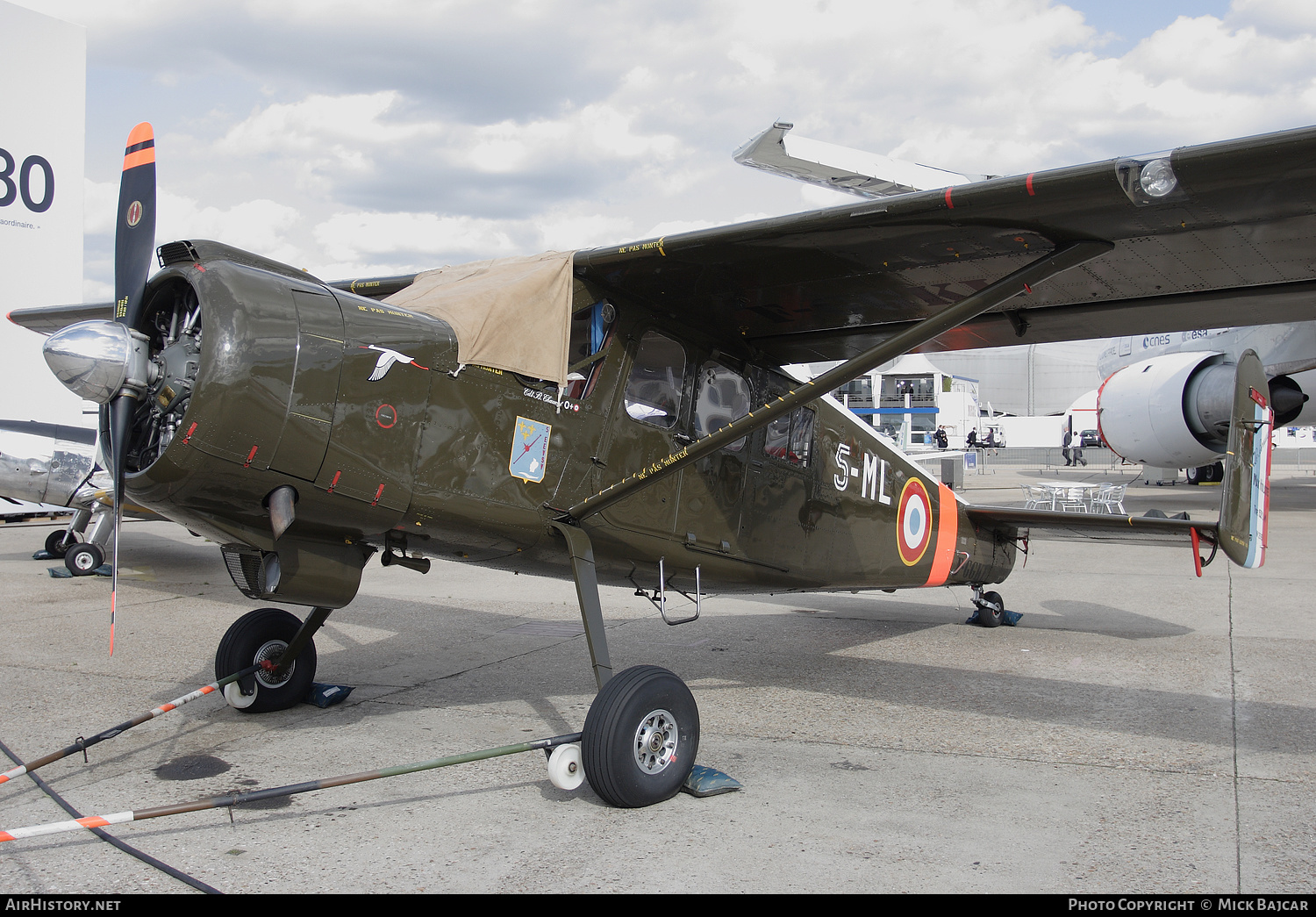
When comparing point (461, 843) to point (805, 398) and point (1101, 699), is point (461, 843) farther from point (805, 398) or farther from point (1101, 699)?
→ point (1101, 699)

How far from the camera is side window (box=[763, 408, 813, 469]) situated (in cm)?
598

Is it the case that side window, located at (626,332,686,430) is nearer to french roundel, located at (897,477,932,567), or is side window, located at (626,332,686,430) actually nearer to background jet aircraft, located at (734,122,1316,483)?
french roundel, located at (897,477,932,567)

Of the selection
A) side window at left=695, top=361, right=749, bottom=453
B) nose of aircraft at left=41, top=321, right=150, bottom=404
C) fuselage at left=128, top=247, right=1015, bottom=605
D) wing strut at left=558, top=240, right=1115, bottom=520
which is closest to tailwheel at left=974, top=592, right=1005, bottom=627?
fuselage at left=128, top=247, right=1015, bottom=605

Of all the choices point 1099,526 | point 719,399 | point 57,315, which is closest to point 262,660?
point 719,399

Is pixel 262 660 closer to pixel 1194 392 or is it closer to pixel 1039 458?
pixel 1194 392

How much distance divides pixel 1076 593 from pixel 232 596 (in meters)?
9.77

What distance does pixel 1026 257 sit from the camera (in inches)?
184

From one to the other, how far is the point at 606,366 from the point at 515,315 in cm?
65

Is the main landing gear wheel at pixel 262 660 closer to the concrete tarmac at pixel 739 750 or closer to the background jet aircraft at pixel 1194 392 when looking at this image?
the concrete tarmac at pixel 739 750

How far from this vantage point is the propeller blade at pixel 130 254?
3.69 meters

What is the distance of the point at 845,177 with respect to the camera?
119 ft

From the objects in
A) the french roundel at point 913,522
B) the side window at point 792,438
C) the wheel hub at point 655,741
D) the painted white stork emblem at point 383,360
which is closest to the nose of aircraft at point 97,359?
the painted white stork emblem at point 383,360
